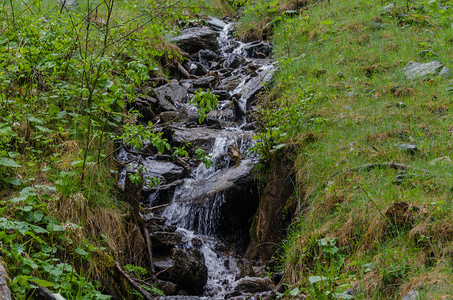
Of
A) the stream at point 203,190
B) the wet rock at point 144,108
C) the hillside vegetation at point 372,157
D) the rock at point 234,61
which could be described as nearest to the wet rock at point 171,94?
the stream at point 203,190

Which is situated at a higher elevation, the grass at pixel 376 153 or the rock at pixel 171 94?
the rock at pixel 171 94

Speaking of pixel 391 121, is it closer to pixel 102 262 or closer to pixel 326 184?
pixel 326 184

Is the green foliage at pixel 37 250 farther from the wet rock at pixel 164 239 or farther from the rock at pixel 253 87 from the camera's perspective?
the rock at pixel 253 87

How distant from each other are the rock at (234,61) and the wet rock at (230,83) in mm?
1156

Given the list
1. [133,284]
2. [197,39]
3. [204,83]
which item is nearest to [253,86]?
[204,83]

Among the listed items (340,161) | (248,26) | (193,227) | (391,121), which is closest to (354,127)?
(391,121)

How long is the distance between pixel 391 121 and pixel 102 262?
3856 millimetres

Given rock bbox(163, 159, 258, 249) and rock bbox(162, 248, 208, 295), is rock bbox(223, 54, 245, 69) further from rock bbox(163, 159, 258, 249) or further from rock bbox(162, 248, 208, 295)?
rock bbox(162, 248, 208, 295)

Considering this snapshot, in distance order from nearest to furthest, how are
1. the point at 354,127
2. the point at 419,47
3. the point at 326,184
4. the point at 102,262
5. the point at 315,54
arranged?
the point at 102,262
the point at 326,184
the point at 354,127
the point at 419,47
the point at 315,54

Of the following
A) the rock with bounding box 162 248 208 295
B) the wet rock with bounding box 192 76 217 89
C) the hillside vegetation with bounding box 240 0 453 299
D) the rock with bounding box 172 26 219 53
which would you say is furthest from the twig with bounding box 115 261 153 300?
the rock with bounding box 172 26 219 53

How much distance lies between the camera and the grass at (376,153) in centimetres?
267

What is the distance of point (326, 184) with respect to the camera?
3.99 meters

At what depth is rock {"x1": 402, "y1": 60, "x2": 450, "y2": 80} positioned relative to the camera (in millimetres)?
5688

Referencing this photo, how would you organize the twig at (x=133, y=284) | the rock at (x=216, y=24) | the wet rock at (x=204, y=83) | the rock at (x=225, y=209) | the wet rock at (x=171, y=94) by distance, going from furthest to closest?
the rock at (x=216, y=24), the wet rock at (x=204, y=83), the wet rock at (x=171, y=94), the rock at (x=225, y=209), the twig at (x=133, y=284)
